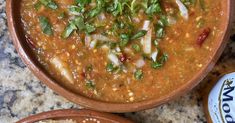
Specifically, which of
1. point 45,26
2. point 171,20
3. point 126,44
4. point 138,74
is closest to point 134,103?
point 138,74

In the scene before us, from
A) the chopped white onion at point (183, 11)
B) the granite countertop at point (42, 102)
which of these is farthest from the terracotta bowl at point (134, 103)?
the granite countertop at point (42, 102)

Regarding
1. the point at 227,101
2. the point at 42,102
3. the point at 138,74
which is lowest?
the point at 227,101

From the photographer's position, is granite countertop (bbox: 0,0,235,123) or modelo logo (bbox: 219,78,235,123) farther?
granite countertop (bbox: 0,0,235,123)

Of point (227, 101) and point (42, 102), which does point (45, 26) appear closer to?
point (42, 102)

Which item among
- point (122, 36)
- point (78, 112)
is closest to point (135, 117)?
point (78, 112)

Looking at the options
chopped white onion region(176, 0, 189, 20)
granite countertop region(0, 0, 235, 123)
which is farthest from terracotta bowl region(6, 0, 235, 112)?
granite countertop region(0, 0, 235, 123)

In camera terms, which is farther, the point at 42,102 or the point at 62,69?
the point at 42,102

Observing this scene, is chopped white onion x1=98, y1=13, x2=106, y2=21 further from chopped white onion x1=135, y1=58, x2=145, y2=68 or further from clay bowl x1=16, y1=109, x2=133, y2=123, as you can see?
clay bowl x1=16, y1=109, x2=133, y2=123
